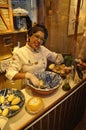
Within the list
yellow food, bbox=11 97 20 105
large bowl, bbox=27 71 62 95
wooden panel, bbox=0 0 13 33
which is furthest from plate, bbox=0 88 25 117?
wooden panel, bbox=0 0 13 33

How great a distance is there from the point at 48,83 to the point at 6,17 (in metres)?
1.47

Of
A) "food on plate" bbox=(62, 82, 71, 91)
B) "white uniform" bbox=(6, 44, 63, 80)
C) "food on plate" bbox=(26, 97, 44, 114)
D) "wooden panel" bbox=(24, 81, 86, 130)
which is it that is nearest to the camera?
"food on plate" bbox=(26, 97, 44, 114)

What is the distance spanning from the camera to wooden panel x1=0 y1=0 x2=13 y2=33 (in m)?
2.02

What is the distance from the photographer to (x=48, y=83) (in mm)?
1193

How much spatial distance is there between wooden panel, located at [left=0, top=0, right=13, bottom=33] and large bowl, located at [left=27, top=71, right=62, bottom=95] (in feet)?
4.00

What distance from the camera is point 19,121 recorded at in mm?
827

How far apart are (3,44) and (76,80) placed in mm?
1477

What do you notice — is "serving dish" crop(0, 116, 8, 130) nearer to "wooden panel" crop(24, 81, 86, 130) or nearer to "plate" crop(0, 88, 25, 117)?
"plate" crop(0, 88, 25, 117)

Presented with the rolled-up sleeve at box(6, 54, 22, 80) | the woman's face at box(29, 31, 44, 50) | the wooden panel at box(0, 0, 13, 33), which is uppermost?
the wooden panel at box(0, 0, 13, 33)

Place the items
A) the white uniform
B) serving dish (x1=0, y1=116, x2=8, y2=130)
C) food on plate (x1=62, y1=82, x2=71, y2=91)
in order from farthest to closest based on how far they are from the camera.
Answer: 1. the white uniform
2. food on plate (x1=62, y1=82, x2=71, y2=91)
3. serving dish (x1=0, y1=116, x2=8, y2=130)

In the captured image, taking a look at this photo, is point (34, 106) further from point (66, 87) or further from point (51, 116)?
point (66, 87)

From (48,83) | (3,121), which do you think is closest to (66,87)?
(48,83)

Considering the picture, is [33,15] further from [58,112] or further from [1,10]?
[58,112]

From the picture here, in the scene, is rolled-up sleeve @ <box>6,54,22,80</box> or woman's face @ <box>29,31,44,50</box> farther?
woman's face @ <box>29,31,44,50</box>
